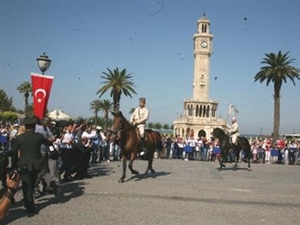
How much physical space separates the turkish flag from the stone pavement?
270cm

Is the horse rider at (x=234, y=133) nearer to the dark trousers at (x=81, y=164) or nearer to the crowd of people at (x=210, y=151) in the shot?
the dark trousers at (x=81, y=164)

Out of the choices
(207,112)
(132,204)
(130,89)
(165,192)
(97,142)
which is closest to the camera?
(132,204)

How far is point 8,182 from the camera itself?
24.7 feet

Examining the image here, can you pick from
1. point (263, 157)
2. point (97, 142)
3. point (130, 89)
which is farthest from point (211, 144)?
point (130, 89)

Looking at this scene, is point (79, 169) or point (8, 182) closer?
point (8, 182)

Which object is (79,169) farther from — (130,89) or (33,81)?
(130,89)

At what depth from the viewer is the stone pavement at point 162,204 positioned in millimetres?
7820

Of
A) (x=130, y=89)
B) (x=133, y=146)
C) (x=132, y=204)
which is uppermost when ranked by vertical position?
(x=130, y=89)

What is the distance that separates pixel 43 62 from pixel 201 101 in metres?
106

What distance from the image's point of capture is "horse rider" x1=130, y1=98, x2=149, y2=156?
14156mm

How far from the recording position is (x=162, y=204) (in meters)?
9.37

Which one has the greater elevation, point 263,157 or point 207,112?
point 207,112

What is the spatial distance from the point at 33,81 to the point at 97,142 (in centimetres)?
1042

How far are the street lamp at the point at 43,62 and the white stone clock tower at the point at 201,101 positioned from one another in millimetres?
100027
